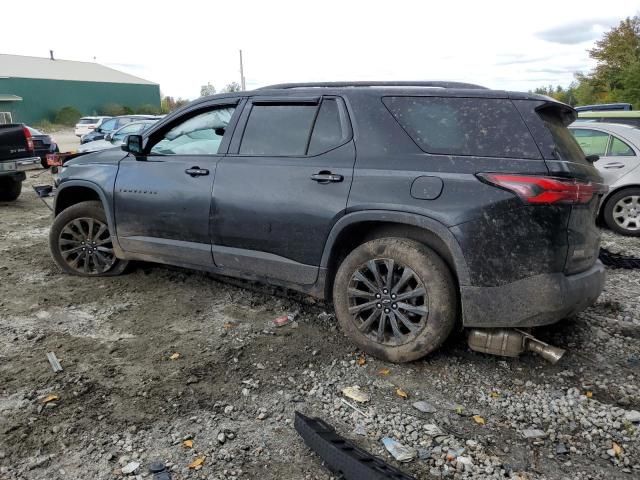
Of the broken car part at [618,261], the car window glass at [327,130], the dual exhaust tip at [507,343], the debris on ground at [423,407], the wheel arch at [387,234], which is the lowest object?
the debris on ground at [423,407]

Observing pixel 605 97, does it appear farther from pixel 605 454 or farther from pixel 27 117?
pixel 27 117

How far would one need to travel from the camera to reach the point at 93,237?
4.97 meters

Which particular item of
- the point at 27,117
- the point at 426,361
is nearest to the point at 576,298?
the point at 426,361

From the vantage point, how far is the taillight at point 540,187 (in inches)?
113

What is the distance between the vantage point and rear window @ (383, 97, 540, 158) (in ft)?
9.96

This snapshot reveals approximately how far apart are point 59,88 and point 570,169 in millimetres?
52299

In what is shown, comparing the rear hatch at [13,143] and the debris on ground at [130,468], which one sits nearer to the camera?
the debris on ground at [130,468]

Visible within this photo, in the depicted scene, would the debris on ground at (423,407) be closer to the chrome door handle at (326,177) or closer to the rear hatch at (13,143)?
the chrome door handle at (326,177)

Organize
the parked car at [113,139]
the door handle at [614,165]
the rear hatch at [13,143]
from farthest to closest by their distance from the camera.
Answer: the parked car at [113,139], the rear hatch at [13,143], the door handle at [614,165]

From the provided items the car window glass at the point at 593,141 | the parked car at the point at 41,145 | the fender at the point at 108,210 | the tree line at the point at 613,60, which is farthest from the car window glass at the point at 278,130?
the tree line at the point at 613,60

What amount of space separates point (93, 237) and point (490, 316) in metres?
3.82

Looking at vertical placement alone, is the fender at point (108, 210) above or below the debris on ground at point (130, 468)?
above

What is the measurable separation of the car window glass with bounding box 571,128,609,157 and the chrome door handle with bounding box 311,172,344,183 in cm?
556

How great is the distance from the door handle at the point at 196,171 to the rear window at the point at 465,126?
5.13 feet
